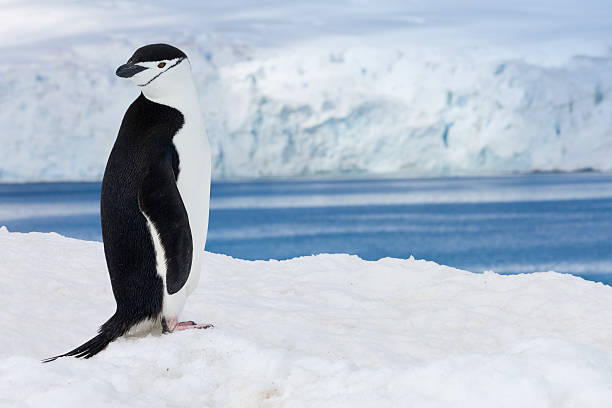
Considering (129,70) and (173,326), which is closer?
(129,70)

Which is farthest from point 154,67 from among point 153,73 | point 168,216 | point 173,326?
point 173,326

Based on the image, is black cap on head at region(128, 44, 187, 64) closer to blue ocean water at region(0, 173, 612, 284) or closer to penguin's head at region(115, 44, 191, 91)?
penguin's head at region(115, 44, 191, 91)

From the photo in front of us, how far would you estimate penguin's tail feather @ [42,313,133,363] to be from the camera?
2920 millimetres

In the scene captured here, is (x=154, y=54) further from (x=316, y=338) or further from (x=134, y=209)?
(x=316, y=338)

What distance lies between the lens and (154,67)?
3086 millimetres

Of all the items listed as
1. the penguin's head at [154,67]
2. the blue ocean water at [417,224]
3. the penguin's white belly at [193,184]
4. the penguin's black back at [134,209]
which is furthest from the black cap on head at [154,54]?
the blue ocean water at [417,224]

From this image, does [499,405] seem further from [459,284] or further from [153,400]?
[459,284]

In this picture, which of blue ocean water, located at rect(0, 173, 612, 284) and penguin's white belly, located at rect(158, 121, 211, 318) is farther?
blue ocean water, located at rect(0, 173, 612, 284)

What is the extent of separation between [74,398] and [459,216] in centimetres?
3768

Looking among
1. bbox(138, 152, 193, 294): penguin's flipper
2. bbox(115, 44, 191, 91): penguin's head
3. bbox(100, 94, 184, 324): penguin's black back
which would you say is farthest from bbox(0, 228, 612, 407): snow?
bbox(115, 44, 191, 91): penguin's head

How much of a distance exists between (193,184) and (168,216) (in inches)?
9.2

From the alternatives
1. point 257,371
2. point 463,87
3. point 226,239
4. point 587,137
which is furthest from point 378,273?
point 587,137

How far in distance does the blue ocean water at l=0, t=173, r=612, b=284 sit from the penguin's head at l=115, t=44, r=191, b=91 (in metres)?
18.9

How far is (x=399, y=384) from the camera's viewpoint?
7.38 ft
